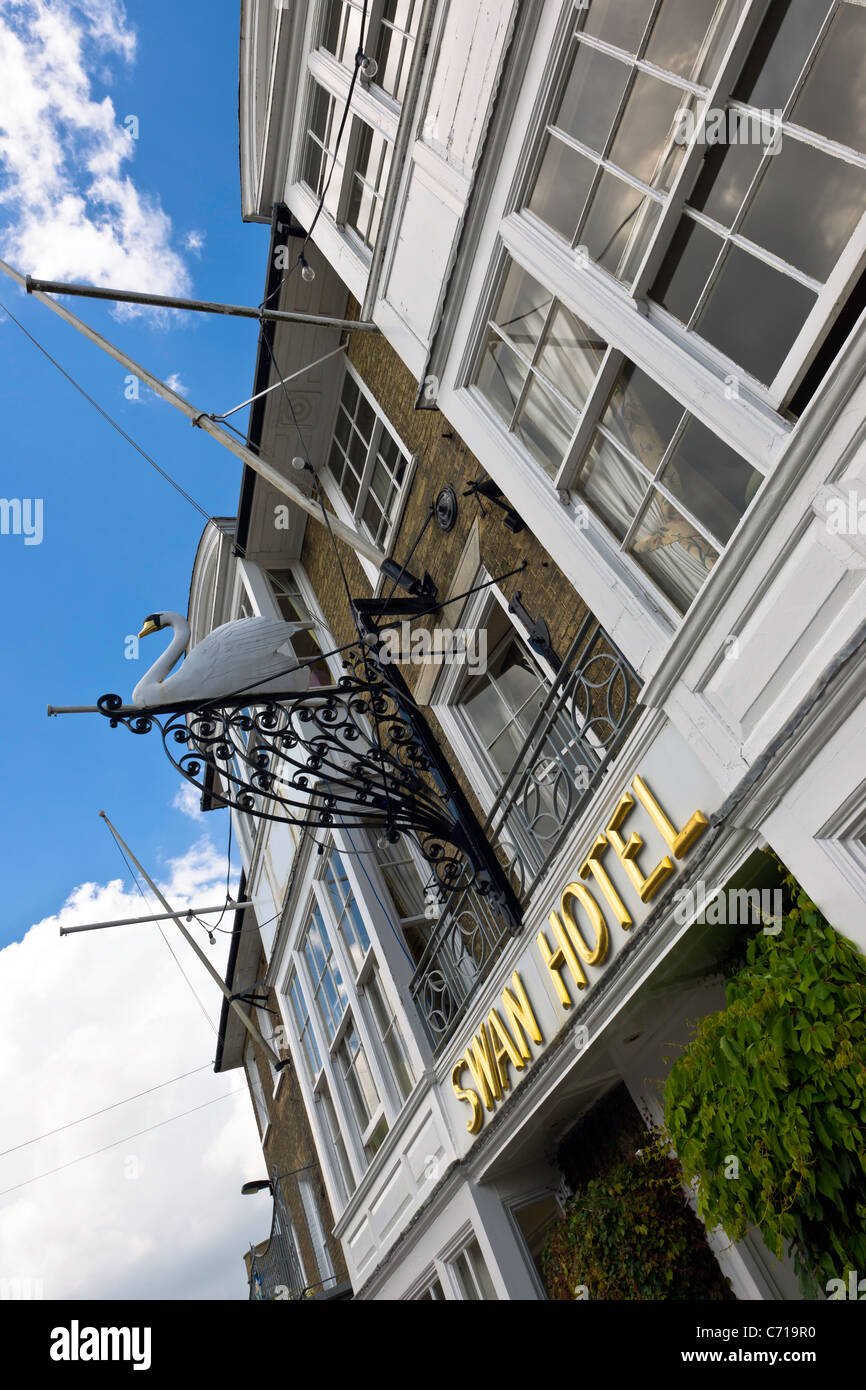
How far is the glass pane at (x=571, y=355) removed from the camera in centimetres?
593

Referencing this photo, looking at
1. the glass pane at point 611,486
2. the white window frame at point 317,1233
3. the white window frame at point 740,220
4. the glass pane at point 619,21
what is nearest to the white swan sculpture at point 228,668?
the glass pane at point 611,486

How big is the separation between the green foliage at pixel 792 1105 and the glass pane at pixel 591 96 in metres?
5.00

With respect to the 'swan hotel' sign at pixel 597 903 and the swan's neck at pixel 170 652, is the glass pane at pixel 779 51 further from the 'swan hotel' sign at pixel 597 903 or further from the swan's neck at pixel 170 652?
the swan's neck at pixel 170 652

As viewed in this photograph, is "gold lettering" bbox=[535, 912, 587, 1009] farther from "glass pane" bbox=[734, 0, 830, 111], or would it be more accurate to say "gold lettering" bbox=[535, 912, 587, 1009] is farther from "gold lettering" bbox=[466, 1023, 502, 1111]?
"glass pane" bbox=[734, 0, 830, 111]

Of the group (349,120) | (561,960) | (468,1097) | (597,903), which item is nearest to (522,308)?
(597,903)

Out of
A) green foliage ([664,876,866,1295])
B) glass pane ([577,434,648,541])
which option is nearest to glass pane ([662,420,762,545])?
glass pane ([577,434,648,541])

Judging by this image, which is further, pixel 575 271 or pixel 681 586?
pixel 575 271

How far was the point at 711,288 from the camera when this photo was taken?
4801mm

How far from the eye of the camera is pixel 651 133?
5.18m

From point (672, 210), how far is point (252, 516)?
9.50m

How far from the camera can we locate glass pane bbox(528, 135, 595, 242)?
5938 millimetres

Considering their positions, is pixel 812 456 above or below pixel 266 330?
below
